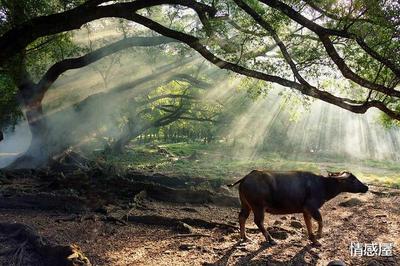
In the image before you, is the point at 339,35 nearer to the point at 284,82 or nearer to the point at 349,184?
the point at 284,82

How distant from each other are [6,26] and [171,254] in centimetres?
1079

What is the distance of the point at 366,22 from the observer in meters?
9.93

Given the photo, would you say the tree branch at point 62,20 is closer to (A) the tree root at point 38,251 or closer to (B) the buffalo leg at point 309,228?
(A) the tree root at point 38,251

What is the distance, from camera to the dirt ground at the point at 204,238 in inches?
301

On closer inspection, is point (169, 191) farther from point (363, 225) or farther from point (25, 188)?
point (363, 225)

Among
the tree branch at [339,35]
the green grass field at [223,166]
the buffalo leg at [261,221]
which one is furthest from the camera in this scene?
the green grass field at [223,166]

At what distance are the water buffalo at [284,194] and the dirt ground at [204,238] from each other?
58 centimetres

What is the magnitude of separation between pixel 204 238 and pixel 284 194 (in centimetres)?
219

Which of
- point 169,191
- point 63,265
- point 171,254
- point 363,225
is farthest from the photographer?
point 169,191

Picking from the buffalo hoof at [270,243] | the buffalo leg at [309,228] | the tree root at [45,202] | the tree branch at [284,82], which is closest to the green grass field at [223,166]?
the tree root at [45,202]

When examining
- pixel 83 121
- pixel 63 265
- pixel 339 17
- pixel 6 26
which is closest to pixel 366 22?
pixel 339 17

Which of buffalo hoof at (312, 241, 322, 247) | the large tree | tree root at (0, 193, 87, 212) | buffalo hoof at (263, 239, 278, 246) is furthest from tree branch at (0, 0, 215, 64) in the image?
buffalo hoof at (312, 241, 322, 247)

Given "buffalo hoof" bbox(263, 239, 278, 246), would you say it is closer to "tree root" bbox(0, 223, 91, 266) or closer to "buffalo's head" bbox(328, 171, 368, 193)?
"buffalo's head" bbox(328, 171, 368, 193)

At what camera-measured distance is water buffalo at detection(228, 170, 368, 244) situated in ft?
27.8
